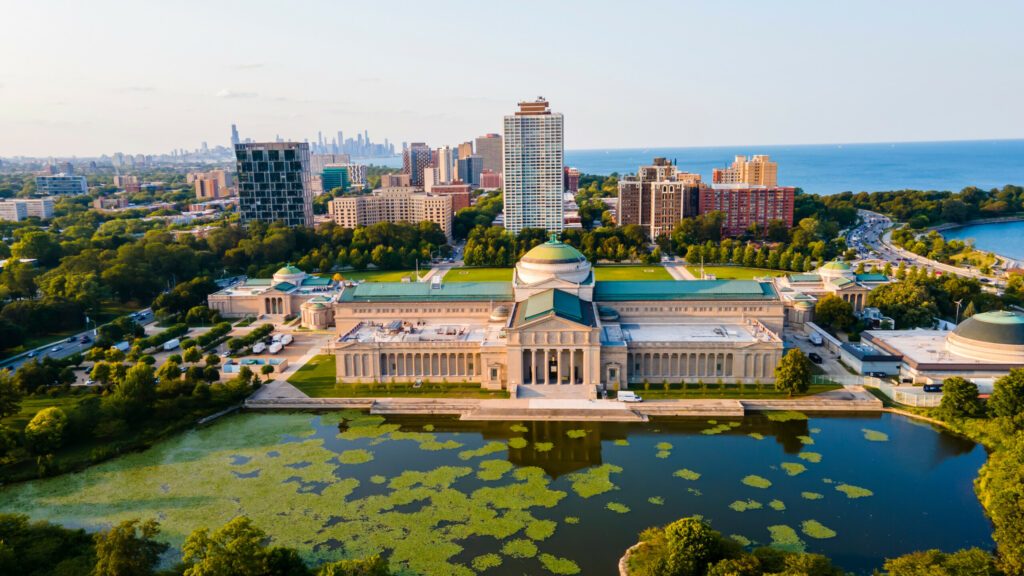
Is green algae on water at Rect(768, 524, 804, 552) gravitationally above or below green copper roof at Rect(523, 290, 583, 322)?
below

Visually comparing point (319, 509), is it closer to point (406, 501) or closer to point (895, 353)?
point (406, 501)

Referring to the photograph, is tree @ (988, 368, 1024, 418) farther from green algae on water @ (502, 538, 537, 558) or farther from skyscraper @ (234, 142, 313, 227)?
skyscraper @ (234, 142, 313, 227)

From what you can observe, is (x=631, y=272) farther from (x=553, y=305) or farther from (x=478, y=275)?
(x=553, y=305)

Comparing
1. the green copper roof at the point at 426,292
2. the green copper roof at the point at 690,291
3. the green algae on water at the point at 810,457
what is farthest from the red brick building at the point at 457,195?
the green algae on water at the point at 810,457

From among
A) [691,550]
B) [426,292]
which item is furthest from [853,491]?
[426,292]

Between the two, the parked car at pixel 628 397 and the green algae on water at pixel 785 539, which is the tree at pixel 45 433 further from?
the green algae on water at pixel 785 539

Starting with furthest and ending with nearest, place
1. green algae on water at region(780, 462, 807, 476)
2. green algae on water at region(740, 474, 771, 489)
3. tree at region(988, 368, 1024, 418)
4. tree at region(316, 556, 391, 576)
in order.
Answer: tree at region(988, 368, 1024, 418) → green algae on water at region(780, 462, 807, 476) → green algae on water at region(740, 474, 771, 489) → tree at region(316, 556, 391, 576)

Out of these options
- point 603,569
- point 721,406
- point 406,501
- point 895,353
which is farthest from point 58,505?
point 895,353

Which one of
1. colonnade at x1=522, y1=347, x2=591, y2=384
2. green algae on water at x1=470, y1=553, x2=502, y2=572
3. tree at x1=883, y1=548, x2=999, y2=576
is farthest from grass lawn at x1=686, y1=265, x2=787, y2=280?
green algae on water at x1=470, y1=553, x2=502, y2=572

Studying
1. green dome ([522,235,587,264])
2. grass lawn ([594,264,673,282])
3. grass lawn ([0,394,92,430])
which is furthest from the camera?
grass lawn ([594,264,673,282])
